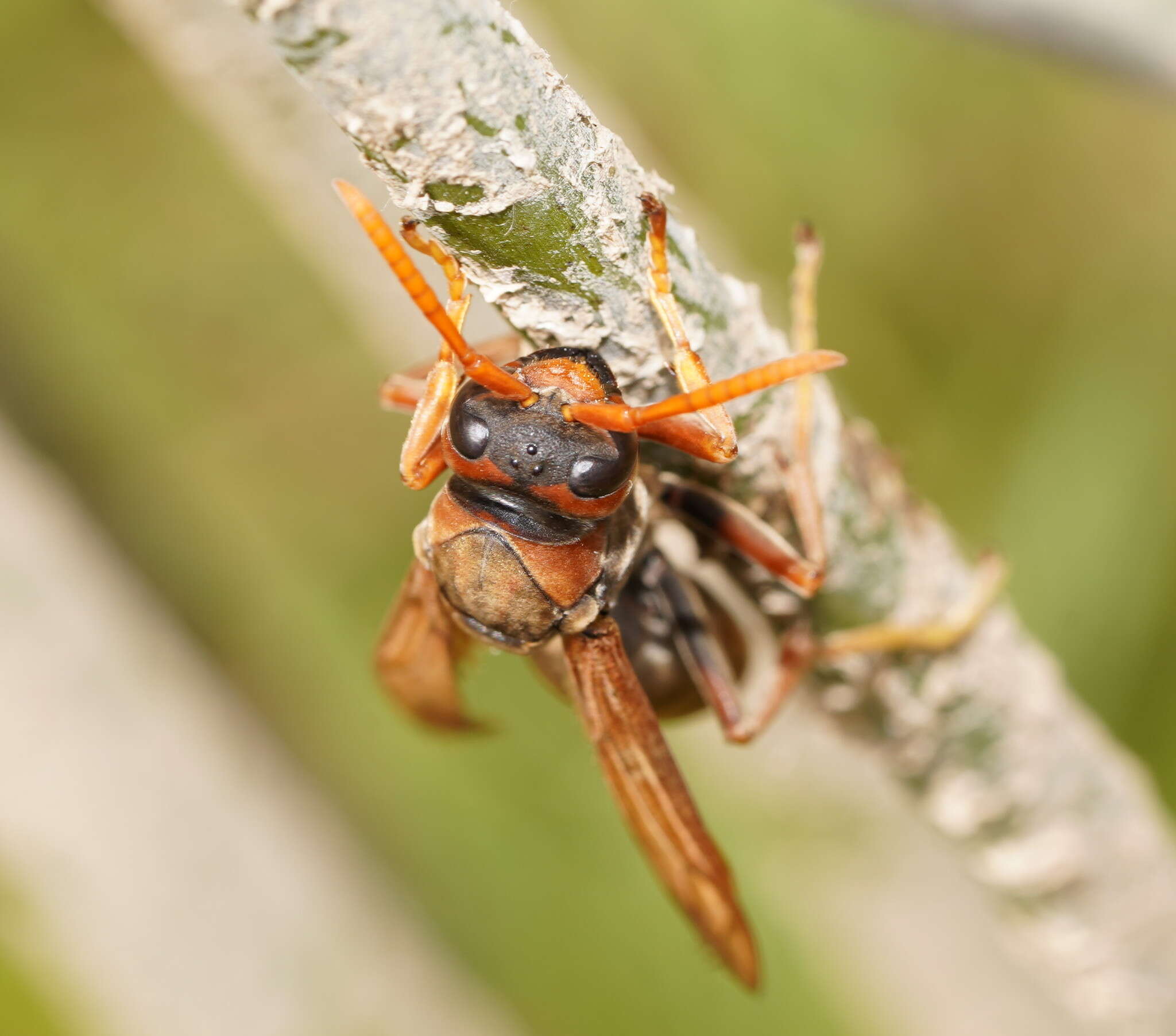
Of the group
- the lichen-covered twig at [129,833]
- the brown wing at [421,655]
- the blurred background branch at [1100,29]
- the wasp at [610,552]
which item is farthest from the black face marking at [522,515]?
the lichen-covered twig at [129,833]

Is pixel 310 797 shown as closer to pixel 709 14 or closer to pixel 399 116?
pixel 709 14

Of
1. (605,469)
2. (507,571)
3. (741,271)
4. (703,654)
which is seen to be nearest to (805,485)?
(605,469)

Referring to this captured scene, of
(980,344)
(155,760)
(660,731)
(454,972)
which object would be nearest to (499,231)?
(660,731)

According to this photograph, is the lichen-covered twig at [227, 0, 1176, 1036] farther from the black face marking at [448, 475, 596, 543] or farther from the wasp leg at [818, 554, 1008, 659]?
the black face marking at [448, 475, 596, 543]

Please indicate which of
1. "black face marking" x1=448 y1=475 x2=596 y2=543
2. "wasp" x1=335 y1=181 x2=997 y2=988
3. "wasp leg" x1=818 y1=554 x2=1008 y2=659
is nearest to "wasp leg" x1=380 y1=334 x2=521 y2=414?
"wasp" x1=335 y1=181 x2=997 y2=988

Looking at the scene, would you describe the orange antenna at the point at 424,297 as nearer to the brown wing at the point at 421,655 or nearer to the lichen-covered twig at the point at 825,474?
the lichen-covered twig at the point at 825,474

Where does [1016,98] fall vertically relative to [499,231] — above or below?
below

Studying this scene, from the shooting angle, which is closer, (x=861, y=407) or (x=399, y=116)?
(x=399, y=116)
